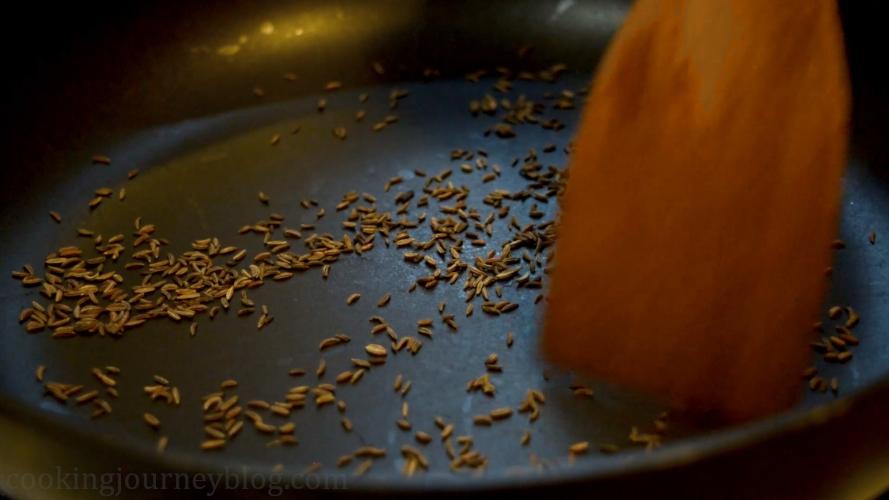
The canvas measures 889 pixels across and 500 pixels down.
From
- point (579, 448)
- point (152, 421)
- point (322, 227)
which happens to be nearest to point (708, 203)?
point (579, 448)

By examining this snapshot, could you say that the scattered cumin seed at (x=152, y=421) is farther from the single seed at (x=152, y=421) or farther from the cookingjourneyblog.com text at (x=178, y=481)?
the cookingjourneyblog.com text at (x=178, y=481)

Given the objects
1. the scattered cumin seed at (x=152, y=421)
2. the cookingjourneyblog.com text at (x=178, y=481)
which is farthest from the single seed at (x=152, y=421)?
the cookingjourneyblog.com text at (x=178, y=481)

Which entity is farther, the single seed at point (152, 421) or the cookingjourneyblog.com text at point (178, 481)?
the single seed at point (152, 421)

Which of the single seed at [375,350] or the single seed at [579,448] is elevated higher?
the single seed at [375,350]

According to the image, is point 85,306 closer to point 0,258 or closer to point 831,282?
point 0,258

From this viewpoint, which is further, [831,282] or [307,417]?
[831,282]

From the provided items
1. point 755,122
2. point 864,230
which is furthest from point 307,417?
point 864,230

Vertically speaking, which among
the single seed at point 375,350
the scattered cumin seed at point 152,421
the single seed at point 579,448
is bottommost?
the single seed at point 579,448

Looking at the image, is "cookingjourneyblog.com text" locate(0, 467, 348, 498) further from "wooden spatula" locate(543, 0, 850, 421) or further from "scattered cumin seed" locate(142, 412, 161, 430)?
"wooden spatula" locate(543, 0, 850, 421)

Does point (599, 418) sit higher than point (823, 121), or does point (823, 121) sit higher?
Answer: point (823, 121)
